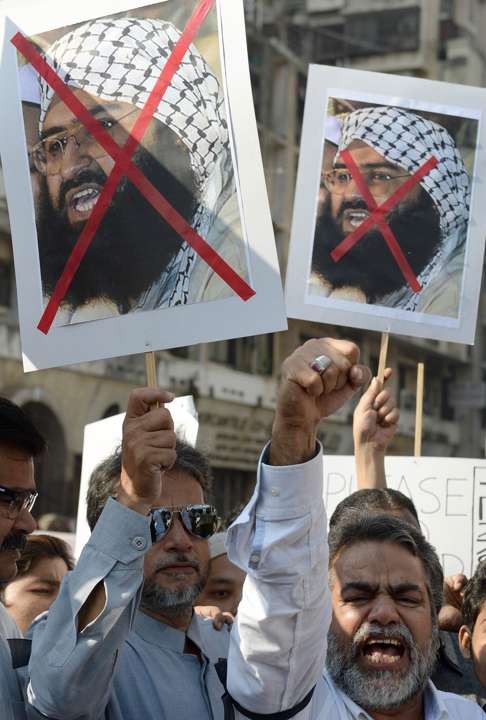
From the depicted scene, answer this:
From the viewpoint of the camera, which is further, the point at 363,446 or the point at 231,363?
the point at 231,363

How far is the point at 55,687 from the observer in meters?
2.21

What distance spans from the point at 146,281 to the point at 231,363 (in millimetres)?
21278

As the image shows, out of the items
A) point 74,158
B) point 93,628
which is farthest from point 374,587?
point 74,158

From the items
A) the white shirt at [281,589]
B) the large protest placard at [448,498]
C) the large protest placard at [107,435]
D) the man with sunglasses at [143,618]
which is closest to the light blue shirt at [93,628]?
the man with sunglasses at [143,618]

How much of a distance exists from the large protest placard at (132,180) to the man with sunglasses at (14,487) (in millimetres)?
146

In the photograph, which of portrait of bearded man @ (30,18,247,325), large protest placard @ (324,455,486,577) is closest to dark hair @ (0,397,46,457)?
portrait of bearded man @ (30,18,247,325)

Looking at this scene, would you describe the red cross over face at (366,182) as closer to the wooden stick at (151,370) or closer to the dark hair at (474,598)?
the dark hair at (474,598)

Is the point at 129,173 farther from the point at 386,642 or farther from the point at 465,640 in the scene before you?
the point at 465,640

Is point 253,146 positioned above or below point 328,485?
above

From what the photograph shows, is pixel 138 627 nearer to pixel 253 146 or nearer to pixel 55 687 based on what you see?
pixel 55 687

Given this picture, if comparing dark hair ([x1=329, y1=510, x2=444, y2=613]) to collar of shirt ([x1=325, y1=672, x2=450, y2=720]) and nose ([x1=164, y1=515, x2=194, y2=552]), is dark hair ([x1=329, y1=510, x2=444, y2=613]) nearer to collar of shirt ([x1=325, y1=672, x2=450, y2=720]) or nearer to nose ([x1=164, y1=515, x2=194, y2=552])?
collar of shirt ([x1=325, y1=672, x2=450, y2=720])

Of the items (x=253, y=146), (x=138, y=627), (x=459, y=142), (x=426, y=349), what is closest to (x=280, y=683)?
(x=138, y=627)

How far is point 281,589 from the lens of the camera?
2125mm

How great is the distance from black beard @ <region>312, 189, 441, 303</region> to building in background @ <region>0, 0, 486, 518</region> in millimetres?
14674
